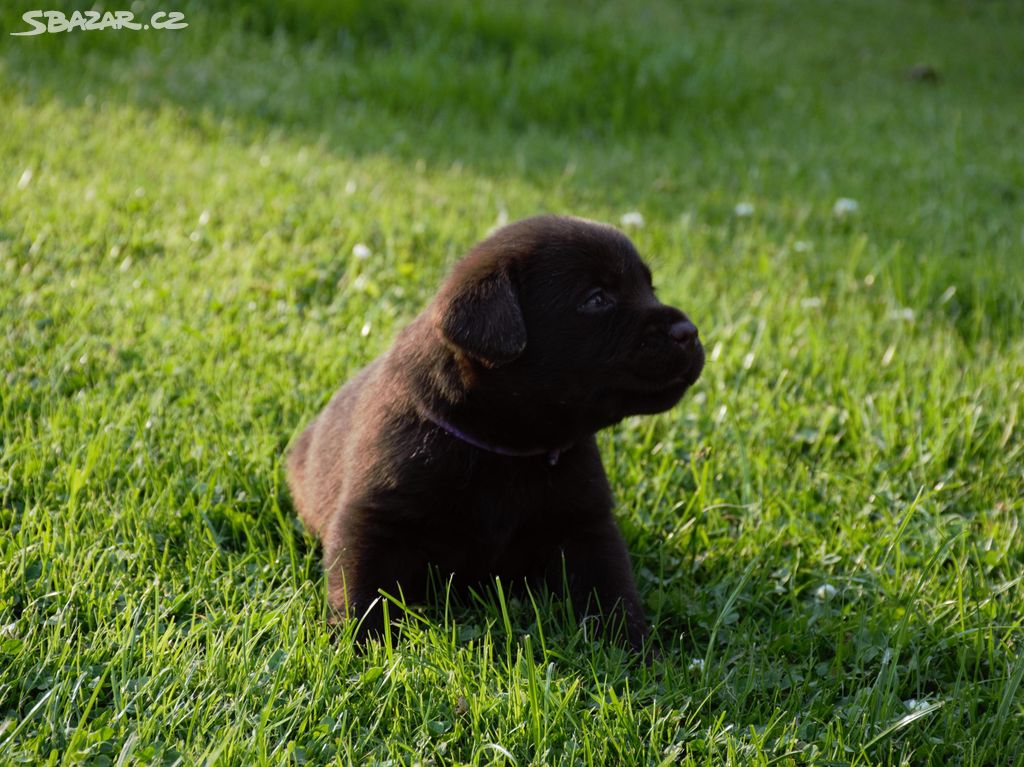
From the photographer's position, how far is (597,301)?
9.70 feet

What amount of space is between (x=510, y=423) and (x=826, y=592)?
1.01 meters

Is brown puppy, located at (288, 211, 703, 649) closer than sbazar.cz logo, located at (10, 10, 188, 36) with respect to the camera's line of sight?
Yes

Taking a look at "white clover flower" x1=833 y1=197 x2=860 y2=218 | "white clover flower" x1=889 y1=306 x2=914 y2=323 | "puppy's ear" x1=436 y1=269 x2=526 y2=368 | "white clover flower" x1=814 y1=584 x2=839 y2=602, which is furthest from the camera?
"white clover flower" x1=833 y1=197 x2=860 y2=218

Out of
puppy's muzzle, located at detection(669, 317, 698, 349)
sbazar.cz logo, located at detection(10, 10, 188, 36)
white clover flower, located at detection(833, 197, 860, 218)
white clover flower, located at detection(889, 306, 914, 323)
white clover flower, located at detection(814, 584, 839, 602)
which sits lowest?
white clover flower, located at detection(814, 584, 839, 602)

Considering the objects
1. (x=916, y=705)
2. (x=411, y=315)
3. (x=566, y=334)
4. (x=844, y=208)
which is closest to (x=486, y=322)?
(x=566, y=334)

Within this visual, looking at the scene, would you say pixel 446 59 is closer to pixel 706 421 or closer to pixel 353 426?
pixel 706 421

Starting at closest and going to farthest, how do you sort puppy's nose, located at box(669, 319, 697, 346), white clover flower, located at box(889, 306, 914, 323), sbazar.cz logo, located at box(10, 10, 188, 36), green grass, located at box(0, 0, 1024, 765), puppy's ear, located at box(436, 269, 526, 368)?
green grass, located at box(0, 0, 1024, 765) < puppy's ear, located at box(436, 269, 526, 368) < puppy's nose, located at box(669, 319, 697, 346) < white clover flower, located at box(889, 306, 914, 323) < sbazar.cz logo, located at box(10, 10, 188, 36)

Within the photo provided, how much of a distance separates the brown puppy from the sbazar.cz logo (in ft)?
17.3

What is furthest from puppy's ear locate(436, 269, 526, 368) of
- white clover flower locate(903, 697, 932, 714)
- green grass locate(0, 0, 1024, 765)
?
white clover flower locate(903, 697, 932, 714)

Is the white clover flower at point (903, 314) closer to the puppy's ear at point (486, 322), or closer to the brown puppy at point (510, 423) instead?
the brown puppy at point (510, 423)

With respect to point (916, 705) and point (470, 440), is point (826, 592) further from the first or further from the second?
point (470, 440)

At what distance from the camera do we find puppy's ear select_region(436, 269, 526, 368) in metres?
2.76

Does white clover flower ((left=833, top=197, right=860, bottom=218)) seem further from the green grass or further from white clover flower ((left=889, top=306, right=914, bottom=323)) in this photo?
white clover flower ((left=889, top=306, right=914, bottom=323))

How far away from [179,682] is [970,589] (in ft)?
6.79
